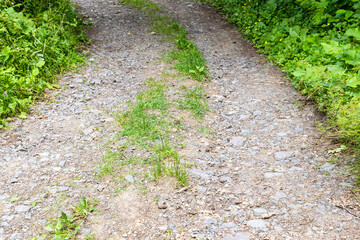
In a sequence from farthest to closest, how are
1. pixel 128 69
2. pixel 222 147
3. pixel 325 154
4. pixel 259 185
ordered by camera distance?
pixel 128 69
pixel 222 147
pixel 325 154
pixel 259 185

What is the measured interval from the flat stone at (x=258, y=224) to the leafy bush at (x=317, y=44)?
1.87 meters

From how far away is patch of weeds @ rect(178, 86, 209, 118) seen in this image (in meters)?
5.34

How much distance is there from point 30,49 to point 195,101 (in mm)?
3588

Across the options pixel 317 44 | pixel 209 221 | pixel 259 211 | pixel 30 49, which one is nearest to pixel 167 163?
pixel 209 221

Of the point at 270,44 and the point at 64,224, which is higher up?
the point at 270,44

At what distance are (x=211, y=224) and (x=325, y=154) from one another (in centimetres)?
205

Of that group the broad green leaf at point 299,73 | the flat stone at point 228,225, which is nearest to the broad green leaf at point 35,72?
the flat stone at point 228,225

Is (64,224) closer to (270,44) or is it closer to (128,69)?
(128,69)

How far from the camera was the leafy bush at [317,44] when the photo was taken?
4.65 m

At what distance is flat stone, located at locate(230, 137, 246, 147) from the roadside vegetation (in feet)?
4.25

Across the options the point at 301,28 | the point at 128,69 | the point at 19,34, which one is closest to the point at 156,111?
the point at 128,69

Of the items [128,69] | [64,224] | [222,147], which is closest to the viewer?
[64,224]

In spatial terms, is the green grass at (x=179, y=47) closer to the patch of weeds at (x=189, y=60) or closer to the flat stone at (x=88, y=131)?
the patch of weeds at (x=189, y=60)

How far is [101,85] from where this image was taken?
6172 mm
